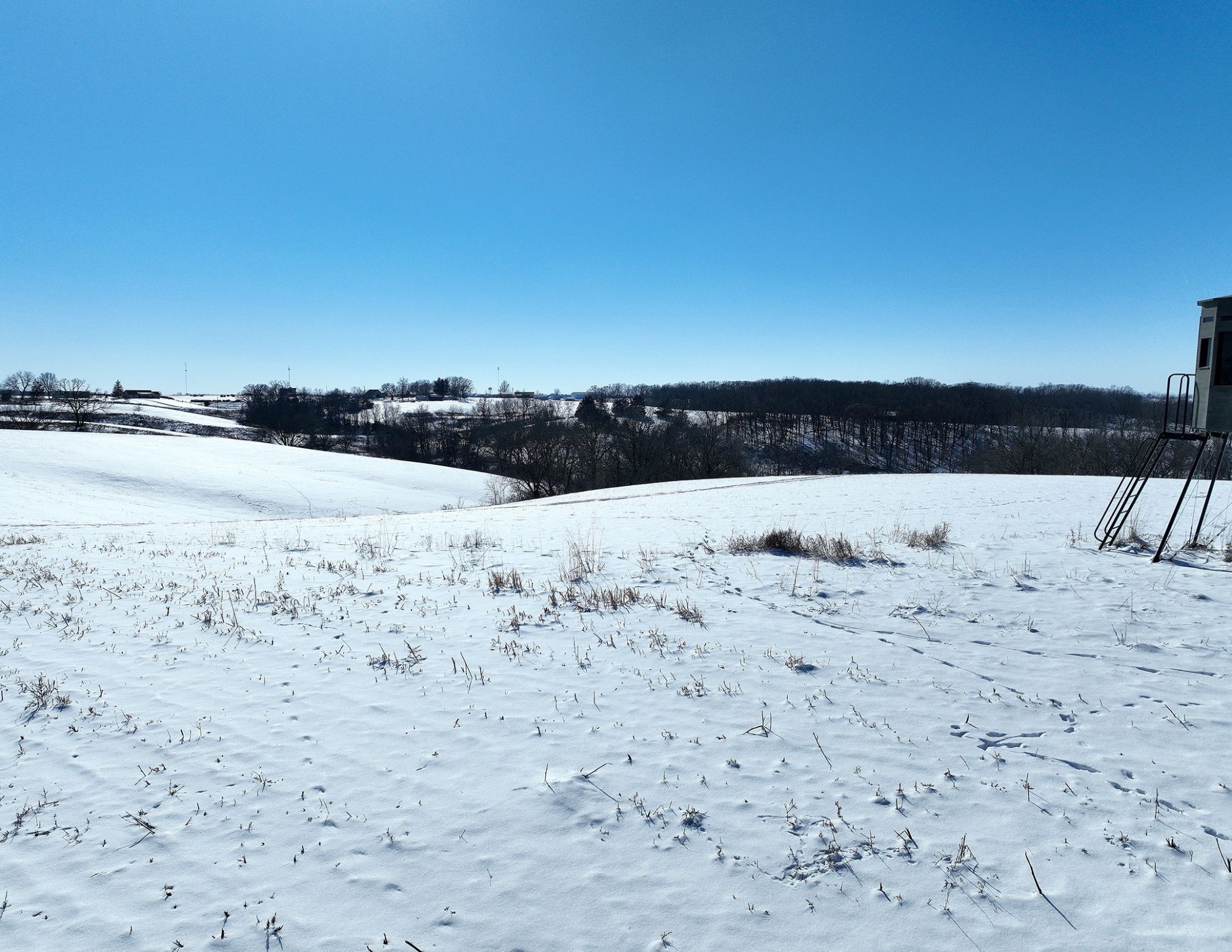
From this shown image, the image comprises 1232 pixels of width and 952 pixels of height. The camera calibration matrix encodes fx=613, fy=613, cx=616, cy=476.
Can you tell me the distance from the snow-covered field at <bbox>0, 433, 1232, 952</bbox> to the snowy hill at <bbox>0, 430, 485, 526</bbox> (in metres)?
24.3

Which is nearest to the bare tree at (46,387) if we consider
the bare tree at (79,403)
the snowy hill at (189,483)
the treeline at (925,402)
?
the bare tree at (79,403)

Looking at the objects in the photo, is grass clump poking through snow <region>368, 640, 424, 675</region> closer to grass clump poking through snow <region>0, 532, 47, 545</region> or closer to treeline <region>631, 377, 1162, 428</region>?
grass clump poking through snow <region>0, 532, 47, 545</region>

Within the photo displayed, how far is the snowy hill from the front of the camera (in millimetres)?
29094

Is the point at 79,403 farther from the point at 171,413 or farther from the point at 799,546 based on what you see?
the point at 799,546

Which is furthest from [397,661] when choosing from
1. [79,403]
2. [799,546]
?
[79,403]

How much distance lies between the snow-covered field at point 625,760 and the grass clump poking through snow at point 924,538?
5.69 ft

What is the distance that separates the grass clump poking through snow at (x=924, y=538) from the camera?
12155 mm

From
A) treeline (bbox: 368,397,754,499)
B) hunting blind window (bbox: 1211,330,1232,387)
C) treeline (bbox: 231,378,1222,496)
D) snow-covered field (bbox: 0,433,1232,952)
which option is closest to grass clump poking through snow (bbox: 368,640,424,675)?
snow-covered field (bbox: 0,433,1232,952)

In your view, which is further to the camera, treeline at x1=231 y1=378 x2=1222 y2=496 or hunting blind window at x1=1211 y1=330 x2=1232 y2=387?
treeline at x1=231 y1=378 x2=1222 y2=496

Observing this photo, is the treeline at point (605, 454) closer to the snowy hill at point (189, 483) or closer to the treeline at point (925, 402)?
the snowy hill at point (189, 483)

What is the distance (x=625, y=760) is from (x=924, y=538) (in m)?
9.75

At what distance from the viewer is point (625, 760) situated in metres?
4.90

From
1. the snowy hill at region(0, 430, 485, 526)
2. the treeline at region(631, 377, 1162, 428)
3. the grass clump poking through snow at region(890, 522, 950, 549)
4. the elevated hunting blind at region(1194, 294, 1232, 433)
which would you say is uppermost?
the treeline at region(631, 377, 1162, 428)

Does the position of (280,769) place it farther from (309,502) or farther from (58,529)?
(309,502)
